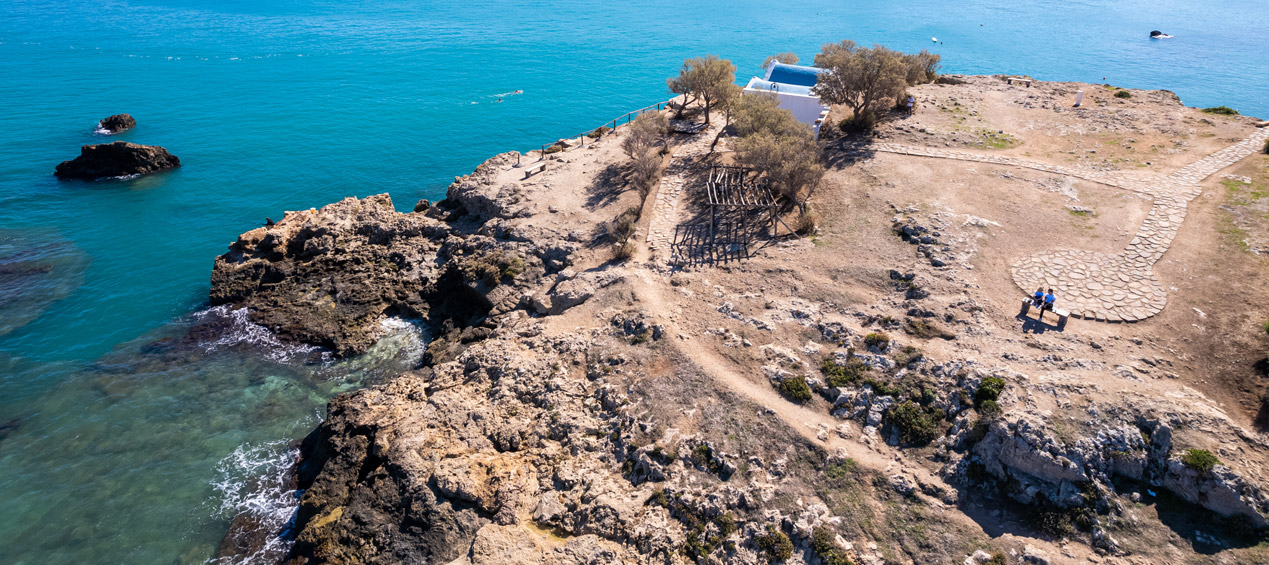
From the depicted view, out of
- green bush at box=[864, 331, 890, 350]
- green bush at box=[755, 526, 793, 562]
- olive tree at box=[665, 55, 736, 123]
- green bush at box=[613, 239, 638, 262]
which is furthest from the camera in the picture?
olive tree at box=[665, 55, 736, 123]

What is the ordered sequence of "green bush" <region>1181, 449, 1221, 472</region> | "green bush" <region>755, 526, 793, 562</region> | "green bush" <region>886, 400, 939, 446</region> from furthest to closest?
"green bush" <region>886, 400, 939, 446</region> < "green bush" <region>755, 526, 793, 562</region> < "green bush" <region>1181, 449, 1221, 472</region>

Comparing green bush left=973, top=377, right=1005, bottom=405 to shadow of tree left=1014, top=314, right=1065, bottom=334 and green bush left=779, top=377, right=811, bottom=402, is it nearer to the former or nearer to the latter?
shadow of tree left=1014, top=314, right=1065, bottom=334

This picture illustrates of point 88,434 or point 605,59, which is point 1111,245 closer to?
point 88,434

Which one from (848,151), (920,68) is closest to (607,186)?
(848,151)

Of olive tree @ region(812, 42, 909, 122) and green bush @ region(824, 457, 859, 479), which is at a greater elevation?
olive tree @ region(812, 42, 909, 122)

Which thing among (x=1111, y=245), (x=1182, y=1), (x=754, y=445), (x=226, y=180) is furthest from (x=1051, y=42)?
(x=226, y=180)

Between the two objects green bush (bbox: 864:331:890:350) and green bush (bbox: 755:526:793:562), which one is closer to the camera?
green bush (bbox: 755:526:793:562)

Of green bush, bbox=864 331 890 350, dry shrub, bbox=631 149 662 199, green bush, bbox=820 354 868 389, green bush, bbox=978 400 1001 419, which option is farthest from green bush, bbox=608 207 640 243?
green bush, bbox=978 400 1001 419

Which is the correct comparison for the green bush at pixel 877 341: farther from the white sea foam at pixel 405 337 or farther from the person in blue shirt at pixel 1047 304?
the white sea foam at pixel 405 337
